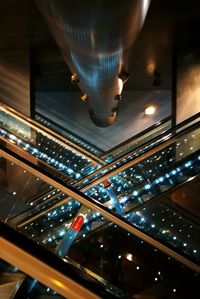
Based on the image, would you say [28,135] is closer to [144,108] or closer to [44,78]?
[44,78]

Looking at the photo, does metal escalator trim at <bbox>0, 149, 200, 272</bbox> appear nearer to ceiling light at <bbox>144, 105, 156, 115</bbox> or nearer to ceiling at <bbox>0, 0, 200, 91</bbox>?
ceiling at <bbox>0, 0, 200, 91</bbox>

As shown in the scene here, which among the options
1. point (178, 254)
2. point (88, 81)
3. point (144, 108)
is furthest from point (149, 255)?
point (144, 108)

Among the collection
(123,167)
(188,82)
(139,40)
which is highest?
(188,82)

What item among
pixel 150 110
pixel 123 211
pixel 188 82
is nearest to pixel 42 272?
pixel 123 211

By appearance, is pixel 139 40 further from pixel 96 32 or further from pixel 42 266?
pixel 42 266

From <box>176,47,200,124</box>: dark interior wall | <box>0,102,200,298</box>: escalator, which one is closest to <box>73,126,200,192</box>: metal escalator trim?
<box>0,102,200,298</box>: escalator

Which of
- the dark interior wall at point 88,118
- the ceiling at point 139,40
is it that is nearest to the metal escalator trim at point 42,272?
the ceiling at point 139,40
